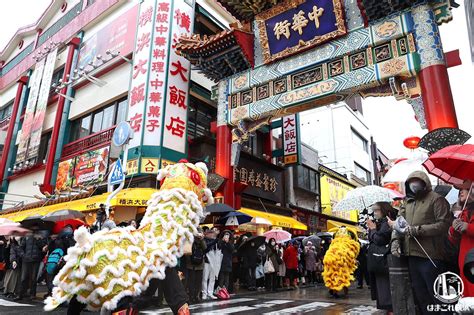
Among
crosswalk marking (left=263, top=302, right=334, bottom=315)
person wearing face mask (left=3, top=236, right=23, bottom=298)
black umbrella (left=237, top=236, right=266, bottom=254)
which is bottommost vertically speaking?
crosswalk marking (left=263, top=302, right=334, bottom=315)

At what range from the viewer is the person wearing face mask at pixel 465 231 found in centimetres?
270

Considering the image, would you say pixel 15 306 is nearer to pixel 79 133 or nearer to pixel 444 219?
pixel 444 219

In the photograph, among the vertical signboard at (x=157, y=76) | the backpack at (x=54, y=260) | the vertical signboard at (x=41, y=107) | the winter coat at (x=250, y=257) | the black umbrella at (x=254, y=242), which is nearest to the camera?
the backpack at (x=54, y=260)

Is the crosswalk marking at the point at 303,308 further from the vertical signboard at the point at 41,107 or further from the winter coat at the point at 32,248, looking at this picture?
the vertical signboard at the point at 41,107

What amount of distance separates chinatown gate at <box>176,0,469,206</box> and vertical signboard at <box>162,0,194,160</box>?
101 centimetres

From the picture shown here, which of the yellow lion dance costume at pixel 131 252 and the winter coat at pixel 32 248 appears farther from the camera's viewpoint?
the winter coat at pixel 32 248

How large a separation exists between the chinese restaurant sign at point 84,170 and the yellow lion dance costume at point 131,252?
9.97 m

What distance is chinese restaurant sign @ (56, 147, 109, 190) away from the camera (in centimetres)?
1334

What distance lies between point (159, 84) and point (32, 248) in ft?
22.5

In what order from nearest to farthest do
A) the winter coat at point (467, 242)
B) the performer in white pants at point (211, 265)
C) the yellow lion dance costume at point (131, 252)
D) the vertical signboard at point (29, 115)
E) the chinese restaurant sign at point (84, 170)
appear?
1. the winter coat at point (467, 242)
2. the yellow lion dance costume at point (131, 252)
3. the performer in white pants at point (211, 265)
4. the chinese restaurant sign at point (84, 170)
5. the vertical signboard at point (29, 115)

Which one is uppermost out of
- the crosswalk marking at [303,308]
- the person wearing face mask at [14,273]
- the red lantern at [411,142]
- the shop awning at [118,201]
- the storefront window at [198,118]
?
the storefront window at [198,118]

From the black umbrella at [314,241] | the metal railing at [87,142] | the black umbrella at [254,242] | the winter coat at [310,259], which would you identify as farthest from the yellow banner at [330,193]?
the metal railing at [87,142]

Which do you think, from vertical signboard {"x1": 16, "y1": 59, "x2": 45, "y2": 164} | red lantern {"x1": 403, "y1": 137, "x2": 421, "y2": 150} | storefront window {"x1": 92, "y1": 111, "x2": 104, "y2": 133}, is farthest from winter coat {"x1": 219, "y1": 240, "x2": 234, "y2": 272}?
vertical signboard {"x1": 16, "y1": 59, "x2": 45, "y2": 164}

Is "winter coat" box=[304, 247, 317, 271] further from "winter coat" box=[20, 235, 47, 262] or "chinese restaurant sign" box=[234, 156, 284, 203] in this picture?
"winter coat" box=[20, 235, 47, 262]
